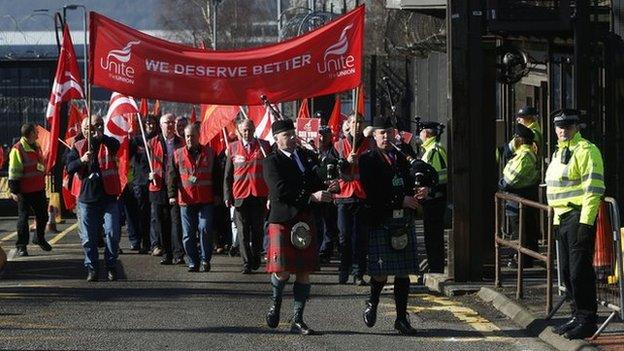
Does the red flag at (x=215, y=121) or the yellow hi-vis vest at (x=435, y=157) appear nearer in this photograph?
the yellow hi-vis vest at (x=435, y=157)

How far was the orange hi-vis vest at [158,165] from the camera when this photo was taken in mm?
20484

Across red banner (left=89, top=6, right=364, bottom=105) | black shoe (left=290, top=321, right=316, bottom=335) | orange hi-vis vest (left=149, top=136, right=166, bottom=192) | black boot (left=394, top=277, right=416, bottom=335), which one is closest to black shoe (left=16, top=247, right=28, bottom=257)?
orange hi-vis vest (left=149, top=136, right=166, bottom=192)

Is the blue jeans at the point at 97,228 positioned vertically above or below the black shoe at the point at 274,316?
above

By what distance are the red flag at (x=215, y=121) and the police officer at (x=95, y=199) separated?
3.24m

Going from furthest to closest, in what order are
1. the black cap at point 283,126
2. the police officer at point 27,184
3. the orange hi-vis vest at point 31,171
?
the orange hi-vis vest at point 31,171 → the police officer at point 27,184 → the black cap at point 283,126

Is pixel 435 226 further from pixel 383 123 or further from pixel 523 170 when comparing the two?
pixel 383 123

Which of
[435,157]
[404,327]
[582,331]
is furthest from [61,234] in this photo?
[582,331]

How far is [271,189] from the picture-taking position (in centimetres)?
1356

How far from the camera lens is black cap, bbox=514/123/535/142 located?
1800 centimetres

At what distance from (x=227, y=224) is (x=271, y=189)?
26.7 feet

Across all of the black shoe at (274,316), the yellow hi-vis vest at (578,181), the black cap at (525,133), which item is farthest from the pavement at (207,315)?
the black cap at (525,133)

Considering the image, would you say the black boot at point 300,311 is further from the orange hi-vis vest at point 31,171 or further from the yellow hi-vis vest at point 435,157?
the orange hi-vis vest at point 31,171

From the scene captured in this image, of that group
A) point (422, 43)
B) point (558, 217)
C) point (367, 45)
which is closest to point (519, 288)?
point (558, 217)

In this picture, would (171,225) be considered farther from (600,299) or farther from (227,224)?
(600,299)
